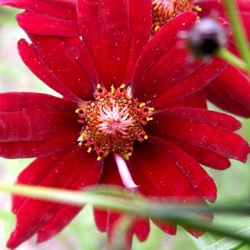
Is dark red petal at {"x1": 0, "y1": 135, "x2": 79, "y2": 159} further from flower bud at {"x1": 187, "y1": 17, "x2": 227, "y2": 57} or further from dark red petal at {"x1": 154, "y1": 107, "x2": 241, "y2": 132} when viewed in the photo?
flower bud at {"x1": 187, "y1": 17, "x2": 227, "y2": 57}

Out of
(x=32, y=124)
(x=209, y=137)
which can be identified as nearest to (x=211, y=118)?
(x=209, y=137)

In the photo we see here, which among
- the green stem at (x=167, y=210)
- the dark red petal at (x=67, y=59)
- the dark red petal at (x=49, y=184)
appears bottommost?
the dark red petal at (x=49, y=184)

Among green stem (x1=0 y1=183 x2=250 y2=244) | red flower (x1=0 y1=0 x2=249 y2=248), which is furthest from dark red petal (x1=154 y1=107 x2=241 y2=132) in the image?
green stem (x1=0 y1=183 x2=250 y2=244)

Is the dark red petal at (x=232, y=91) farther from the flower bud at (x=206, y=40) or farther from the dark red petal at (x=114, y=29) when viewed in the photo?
the flower bud at (x=206, y=40)

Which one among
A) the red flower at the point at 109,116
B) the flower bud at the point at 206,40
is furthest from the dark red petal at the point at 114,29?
the flower bud at the point at 206,40

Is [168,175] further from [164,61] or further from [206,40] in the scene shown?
[206,40]

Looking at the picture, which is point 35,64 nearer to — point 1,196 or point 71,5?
point 71,5
